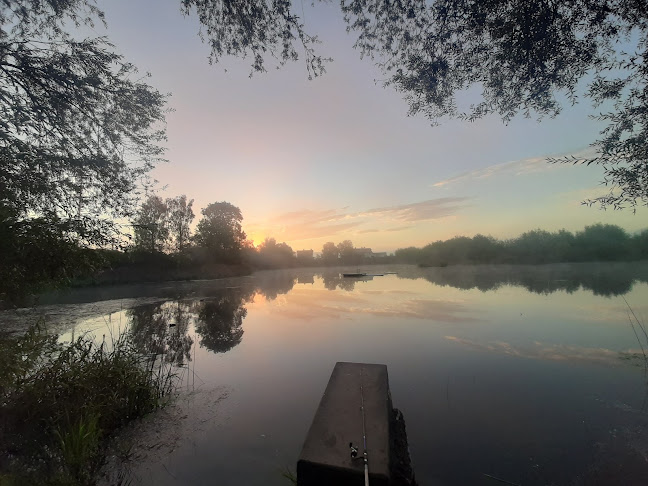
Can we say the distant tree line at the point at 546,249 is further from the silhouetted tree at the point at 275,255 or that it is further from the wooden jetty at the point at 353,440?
the wooden jetty at the point at 353,440

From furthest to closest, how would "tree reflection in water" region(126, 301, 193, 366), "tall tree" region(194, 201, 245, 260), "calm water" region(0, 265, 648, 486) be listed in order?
"tall tree" region(194, 201, 245, 260), "tree reflection in water" region(126, 301, 193, 366), "calm water" region(0, 265, 648, 486)

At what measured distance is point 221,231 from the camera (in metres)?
54.7

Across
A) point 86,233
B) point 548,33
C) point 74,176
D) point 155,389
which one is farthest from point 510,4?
point 155,389

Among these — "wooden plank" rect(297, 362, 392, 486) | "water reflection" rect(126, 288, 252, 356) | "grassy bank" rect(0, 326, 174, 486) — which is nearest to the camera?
"wooden plank" rect(297, 362, 392, 486)

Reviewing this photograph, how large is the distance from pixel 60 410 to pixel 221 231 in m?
52.6

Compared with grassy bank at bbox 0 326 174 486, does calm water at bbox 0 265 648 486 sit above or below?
below

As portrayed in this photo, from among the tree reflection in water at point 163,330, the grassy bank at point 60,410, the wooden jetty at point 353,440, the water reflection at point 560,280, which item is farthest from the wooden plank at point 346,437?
the water reflection at point 560,280

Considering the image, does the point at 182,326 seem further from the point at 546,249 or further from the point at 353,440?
the point at 546,249

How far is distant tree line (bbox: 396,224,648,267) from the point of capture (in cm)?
7381

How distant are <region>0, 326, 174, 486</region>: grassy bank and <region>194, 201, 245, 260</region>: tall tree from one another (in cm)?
5043

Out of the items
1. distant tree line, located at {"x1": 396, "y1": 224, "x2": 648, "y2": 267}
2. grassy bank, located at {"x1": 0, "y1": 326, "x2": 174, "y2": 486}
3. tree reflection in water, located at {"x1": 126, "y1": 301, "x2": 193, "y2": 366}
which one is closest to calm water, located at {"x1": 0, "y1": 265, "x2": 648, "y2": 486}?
tree reflection in water, located at {"x1": 126, "y1": 301, "x2": 193, "y2": 366}

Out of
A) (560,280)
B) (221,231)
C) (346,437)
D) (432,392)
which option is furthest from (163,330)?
(221,231)

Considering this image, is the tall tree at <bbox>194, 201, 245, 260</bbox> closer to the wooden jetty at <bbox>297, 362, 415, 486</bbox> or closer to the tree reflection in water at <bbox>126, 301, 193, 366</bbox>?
the tree reflection in water at <bbox>126, 301, 193, 366</bbox>

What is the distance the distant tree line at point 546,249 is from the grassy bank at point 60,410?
299 ft
